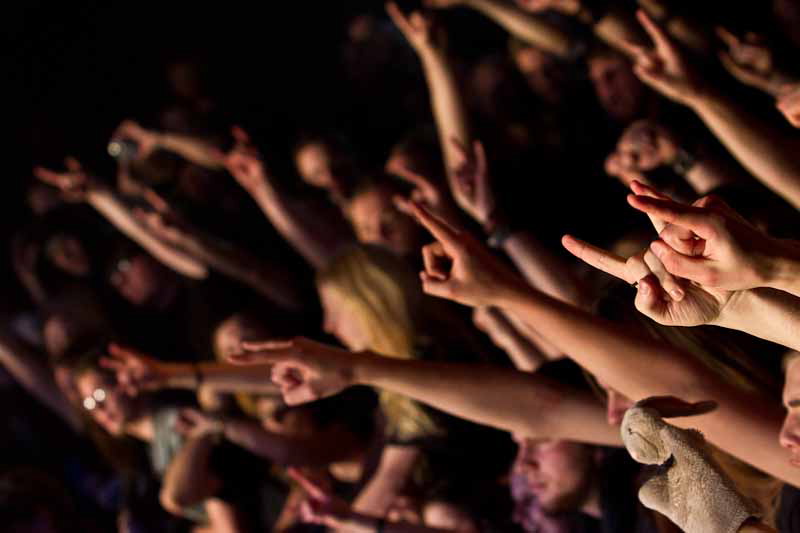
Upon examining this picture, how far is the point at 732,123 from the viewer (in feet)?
4.53

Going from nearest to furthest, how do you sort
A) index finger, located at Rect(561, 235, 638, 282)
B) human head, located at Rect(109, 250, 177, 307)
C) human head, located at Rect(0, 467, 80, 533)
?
index finger, located at Rect(561, 235, 638, 282), human head, located at Rect(0, 467, 80, 533), human head, located at Rect(109, 250, 177, 307)

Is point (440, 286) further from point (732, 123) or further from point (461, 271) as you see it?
point (732, 123)

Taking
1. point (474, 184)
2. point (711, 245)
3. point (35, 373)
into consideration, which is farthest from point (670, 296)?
point (35, 373)

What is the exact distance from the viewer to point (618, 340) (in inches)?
46.2

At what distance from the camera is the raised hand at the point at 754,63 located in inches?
68.1

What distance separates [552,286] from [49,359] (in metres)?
2.21

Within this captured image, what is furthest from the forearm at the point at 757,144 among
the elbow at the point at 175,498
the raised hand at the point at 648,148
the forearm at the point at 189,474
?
the elbow at the point at 175,498

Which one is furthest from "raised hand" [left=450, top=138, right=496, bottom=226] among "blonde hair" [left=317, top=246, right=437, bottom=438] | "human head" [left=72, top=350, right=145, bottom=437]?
"human head" [left=72, top=350, right=145, bottom=437]

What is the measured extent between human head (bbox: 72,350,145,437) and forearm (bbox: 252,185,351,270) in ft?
2.13

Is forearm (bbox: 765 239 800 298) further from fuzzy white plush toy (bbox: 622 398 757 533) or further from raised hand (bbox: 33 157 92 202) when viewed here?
raised hand (bbox: 33 157 92 202)

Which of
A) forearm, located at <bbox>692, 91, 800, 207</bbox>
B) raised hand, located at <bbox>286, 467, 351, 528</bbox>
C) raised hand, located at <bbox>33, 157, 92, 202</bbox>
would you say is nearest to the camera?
forearm, located at <bbox>692, 91, 800, 207</bbox>

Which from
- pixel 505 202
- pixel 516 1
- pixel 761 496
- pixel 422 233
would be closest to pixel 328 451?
pixel 422 233

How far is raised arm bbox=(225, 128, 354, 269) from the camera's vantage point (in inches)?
87.4

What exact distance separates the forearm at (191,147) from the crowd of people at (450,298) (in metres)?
0.01
